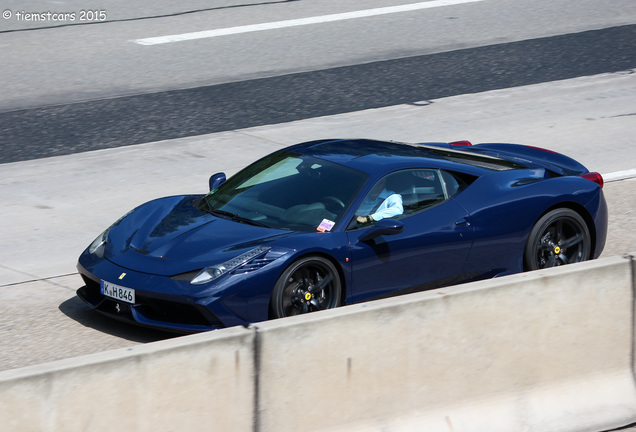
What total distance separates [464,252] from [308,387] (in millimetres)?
2794

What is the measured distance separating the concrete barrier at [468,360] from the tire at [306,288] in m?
1.50

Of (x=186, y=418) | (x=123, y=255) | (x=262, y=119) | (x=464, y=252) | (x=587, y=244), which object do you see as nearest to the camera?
(x=186, y=418)

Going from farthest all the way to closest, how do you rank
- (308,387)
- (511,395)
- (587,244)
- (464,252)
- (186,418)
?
(587,244) < (464,252) < (511,395) < (308,387) < (186,418)

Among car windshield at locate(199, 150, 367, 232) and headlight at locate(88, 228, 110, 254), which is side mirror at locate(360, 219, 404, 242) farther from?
headlight at locate(88, 228, 110, 254)

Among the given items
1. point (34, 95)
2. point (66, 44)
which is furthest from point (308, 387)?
point (66, 44)

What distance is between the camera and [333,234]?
6945 mm

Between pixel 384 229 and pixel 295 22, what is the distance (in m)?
13.7

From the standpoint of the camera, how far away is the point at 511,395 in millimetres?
5547

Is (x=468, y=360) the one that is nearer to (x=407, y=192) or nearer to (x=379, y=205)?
(x=379, y=205)

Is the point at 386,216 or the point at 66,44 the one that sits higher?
the point at 66,44

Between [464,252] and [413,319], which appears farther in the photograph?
[464,252]

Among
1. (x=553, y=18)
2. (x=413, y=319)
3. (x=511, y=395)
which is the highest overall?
(x=553, y=18)

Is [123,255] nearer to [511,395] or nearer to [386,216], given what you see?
[386,216]

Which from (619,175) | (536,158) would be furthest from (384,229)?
(619,175)
